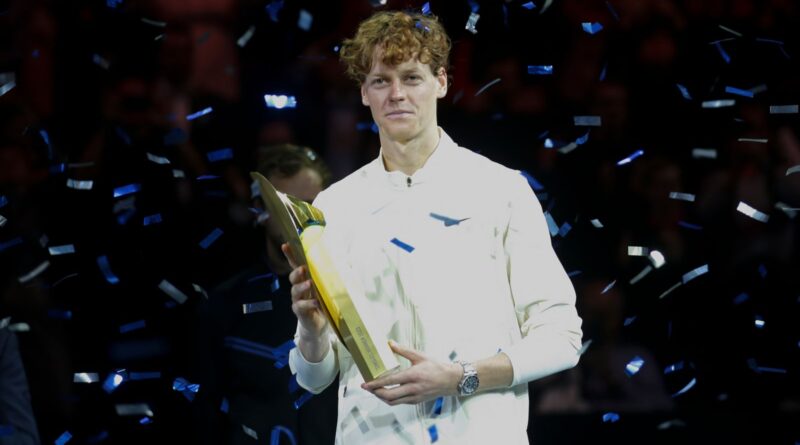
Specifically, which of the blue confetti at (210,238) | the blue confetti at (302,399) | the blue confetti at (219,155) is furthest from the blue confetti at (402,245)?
the blue confetti at (219,155)

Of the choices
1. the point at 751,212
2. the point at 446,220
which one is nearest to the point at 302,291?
the point at 446,220

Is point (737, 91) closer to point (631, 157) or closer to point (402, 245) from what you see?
point (631, 157)

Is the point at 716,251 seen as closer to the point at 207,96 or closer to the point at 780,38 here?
the point at 780,38

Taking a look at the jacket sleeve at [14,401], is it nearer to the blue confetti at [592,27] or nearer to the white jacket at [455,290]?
the white jacket at [455,290]

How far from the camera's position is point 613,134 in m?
3.63

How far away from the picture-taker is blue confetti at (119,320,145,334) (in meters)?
3.30

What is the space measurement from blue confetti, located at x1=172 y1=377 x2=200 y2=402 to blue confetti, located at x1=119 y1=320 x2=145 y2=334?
0.66 feet

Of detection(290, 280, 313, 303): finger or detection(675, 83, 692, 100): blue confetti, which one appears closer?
detection(290, 280, 313, 303): finger

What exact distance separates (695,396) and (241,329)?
1.44 meters

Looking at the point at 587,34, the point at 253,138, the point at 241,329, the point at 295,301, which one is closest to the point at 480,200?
the point at 295,301

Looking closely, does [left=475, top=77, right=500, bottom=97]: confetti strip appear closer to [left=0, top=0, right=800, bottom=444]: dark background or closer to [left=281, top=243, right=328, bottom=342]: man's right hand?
[left=0, top=0, right=800, bottom=444]: dark background

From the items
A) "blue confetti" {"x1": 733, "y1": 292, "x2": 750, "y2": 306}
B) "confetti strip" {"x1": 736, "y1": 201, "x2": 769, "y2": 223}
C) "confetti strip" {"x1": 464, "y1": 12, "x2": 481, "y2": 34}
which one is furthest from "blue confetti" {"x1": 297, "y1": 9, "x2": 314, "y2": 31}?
"blue confetti" {"x1": 733, "y1": 292, "x2": 750, "y2": 306}

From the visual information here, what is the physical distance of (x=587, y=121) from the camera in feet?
11.3

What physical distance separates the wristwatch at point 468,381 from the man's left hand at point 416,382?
0.04ft
